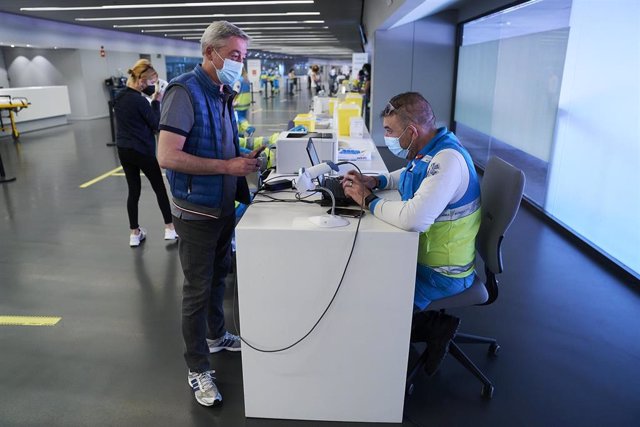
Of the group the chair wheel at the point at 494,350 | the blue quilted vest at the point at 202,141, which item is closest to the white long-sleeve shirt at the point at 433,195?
the blue quilted vest at the point at 202,141

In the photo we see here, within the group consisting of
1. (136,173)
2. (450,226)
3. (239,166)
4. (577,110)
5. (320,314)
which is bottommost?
(320,314)

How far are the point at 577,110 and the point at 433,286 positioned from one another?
113 inches

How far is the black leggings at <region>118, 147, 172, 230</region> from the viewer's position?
11.4 ft

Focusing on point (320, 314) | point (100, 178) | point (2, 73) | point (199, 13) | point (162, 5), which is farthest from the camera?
point (2, 73)

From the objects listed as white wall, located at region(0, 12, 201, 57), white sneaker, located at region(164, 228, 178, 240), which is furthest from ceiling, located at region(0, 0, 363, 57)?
white sneaker, located at region(164, 228, 178, 240)

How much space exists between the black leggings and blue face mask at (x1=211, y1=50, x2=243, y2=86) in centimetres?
191

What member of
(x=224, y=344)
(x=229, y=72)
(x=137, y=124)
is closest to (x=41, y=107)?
(x=137, y=124)

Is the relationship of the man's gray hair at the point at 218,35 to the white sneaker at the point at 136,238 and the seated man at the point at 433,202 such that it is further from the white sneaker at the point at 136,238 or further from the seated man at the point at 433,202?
the white sneaker at the point at 136,238

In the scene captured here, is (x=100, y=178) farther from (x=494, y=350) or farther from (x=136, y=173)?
(x=494, y=350)

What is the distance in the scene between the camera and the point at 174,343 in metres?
2.42

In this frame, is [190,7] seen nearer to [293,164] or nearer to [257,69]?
[293,164]

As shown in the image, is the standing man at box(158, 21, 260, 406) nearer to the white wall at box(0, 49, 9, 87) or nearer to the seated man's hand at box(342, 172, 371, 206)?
the seated man's hand at box(342, 172, 371, 206)

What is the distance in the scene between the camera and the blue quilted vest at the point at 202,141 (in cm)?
175

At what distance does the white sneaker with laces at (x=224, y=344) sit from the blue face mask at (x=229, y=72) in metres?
1.29
